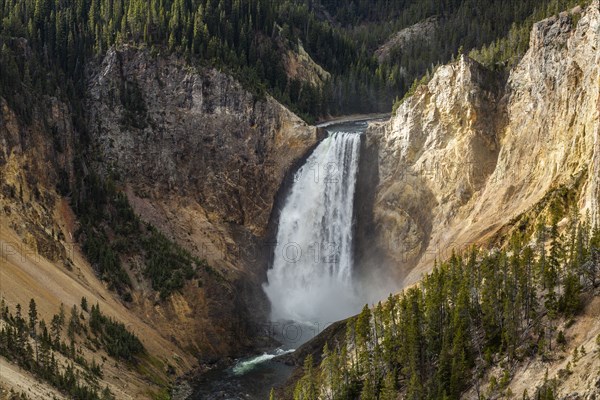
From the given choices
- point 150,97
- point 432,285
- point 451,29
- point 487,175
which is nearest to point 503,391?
point 432,285

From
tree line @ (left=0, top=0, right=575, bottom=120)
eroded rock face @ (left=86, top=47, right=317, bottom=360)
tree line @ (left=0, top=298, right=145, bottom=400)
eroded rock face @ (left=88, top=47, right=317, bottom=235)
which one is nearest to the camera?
tree line @ (left=0, top=298, right=145, bottom=400)

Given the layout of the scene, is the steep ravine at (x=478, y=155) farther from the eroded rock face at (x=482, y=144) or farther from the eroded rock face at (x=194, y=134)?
the eroded rock face at (x=194, y=134)

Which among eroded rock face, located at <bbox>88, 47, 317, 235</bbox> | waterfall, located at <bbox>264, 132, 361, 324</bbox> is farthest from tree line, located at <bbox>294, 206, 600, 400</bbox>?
eroded rock face, located at <bbox>88, 47, 317, 235</bbox>

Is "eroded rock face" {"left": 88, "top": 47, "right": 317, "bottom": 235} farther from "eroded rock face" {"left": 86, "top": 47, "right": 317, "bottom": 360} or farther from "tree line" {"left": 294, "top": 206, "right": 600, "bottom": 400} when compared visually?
"tree line" {"left": 294, "top": 206, "right": 600, "bottom": 400}

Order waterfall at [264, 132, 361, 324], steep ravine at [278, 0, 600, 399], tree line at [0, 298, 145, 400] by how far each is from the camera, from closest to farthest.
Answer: tree line at [0, 298, 145, 400] → steep ravine at [278, 0, 600, 399] → waterfall at [264, 132, 361, 324]

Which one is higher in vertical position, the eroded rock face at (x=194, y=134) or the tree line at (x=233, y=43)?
the tree line at (x=233, y=43)

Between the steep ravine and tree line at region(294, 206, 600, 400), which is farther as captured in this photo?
the steep ravine

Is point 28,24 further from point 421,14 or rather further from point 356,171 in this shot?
point 421,14

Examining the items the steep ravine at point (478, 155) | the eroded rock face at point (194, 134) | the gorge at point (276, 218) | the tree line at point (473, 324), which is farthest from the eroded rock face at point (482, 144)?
the eroded rock face at point (194, 134)
